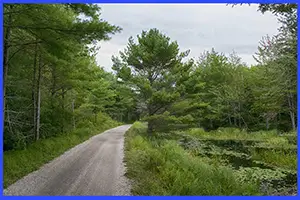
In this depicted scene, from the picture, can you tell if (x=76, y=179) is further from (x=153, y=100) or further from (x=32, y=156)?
(x=153, y=100)

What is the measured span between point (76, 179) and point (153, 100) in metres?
7.16

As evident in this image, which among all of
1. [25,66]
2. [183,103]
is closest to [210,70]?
[183,103]

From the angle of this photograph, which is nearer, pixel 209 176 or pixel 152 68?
pixel 209 176

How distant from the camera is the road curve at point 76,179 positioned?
4246 millimetres

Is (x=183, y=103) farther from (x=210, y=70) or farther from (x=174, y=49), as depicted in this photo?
(x=210, y=70)

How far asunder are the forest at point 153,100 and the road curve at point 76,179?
0.25 m

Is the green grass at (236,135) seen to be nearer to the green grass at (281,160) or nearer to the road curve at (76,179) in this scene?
the green grass at (281,160)

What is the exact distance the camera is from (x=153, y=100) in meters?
11.8

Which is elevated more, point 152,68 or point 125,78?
point 152,68

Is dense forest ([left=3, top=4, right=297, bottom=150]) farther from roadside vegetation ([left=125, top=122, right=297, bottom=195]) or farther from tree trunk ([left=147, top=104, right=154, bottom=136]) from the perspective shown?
roadside vegetation ([left=125, top=122, right=297, bottom=195])

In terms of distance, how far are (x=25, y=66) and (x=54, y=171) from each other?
3197 mm

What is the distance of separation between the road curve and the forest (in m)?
0.25

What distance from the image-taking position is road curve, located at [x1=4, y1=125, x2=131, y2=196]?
425cm

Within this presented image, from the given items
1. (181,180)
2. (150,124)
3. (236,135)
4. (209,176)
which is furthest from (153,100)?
(181,180)
